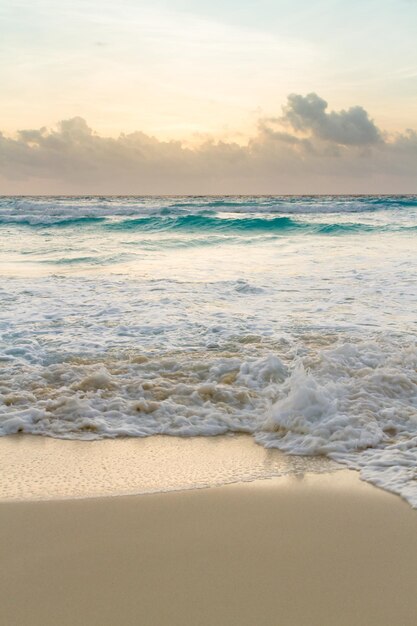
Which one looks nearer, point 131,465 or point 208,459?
point 131,465

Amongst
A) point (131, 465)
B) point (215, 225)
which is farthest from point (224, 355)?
point (215, 225)

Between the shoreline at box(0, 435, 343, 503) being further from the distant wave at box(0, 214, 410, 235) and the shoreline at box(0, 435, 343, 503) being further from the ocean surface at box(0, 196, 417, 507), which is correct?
the distant wave at box(0, 214, 410, 235)

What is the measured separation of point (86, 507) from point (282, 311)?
5292 millimetres

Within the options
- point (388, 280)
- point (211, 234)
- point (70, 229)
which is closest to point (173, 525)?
point (388, 280)

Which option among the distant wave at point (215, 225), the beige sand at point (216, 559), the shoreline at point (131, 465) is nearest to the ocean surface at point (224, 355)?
the shoreline at point (131, 465)

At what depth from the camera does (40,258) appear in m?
15.8

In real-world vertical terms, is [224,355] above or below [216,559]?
above

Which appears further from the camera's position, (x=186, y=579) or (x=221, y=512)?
(x=221, y=512)

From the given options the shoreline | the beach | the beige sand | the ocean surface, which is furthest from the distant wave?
the beige sand

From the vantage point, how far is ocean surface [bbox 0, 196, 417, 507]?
4.26m

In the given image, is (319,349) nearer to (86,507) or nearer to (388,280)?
(86,507)

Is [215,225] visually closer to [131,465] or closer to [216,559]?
[131,465]

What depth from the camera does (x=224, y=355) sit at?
5.87 metres

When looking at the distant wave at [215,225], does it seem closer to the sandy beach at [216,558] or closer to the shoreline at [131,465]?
the shoreline at [131,465]
